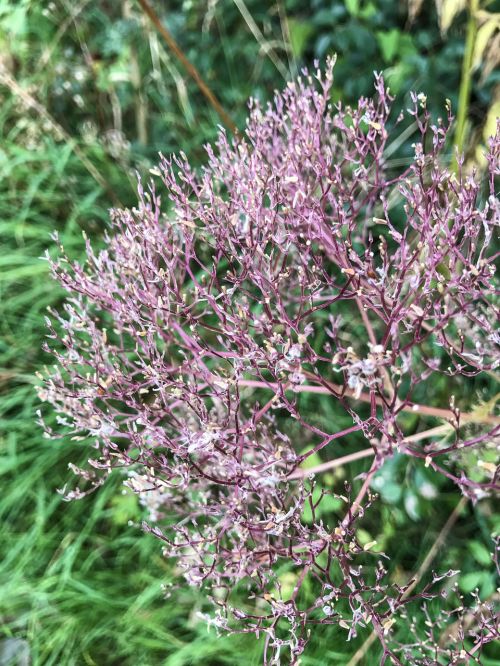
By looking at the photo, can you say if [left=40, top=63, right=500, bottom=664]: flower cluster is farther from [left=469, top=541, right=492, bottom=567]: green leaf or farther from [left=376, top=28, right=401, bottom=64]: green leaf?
[left=376, top=28, right=401, bottom=64]: green leaf

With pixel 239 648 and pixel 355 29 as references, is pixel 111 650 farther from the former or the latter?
pixel 355 29

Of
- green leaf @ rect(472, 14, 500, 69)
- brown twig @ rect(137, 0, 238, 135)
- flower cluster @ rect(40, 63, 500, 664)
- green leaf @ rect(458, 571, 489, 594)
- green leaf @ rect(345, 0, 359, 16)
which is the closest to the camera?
flower cluster @ rect(40, 63, 500, 664)

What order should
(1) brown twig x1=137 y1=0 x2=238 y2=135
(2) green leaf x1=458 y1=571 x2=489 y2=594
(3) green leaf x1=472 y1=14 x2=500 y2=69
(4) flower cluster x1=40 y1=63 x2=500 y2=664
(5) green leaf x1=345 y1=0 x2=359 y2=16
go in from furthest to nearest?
(5) green leaf x1=345 y1=0 x2=359 y2=16 → (1) brown twig x1=137 y1=0 x2=238 y2=135 → (2) green leaf x1=458 y1=571 x2=489 y2=594 → (3) green leaf x1=472 y1=14 x2=500 y2=69 → (4) flower cluster x1=40 y1=63 x2=500 y2=664

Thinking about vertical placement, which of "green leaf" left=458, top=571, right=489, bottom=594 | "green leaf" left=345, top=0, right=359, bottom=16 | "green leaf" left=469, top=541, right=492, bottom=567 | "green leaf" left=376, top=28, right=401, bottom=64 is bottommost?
"green leaf" left=458, top=571, right=489, bottom=594

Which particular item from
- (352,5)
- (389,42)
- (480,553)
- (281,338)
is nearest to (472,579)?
(480,553)

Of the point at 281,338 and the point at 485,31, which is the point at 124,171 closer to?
the point at 485,31

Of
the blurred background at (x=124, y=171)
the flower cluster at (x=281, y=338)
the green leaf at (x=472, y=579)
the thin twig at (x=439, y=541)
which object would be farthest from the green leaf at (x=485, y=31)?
the green leaf at (x=472, y=579)

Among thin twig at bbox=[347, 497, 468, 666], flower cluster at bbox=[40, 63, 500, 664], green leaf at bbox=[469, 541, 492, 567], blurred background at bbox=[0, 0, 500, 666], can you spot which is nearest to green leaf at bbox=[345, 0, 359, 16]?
blurred background at bbox=[0, 0, 500, 666]

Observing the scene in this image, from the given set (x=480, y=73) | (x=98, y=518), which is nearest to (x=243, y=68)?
(x=480, y=73)

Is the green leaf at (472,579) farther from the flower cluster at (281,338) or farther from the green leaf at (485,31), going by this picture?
the green leaf at (485,31)
